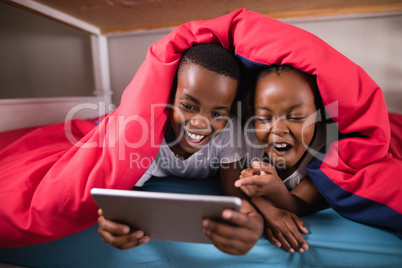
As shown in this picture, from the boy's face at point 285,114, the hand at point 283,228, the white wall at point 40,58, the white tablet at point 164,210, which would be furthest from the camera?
the white wall at point 40,58

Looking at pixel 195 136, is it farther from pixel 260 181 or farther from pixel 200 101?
pixel 260 181

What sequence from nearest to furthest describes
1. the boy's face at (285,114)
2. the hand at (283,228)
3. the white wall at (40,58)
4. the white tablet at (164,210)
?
1. the white tablet at (164,210)
2. the hand at (283,228)
3. the boy's face at (285,114)
4. the white wall at (40,58)

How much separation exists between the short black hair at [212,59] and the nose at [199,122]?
0.13 meters

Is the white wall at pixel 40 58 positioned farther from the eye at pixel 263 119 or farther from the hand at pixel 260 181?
the hand at pixel 260 181

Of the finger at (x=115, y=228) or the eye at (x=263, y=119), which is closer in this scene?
the finger at (x=115, y=228)

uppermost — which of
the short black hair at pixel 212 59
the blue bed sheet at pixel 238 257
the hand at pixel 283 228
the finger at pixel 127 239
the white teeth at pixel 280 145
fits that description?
the short black hair at pixel 212 59

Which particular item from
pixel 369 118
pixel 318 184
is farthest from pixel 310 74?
pixel 318 184

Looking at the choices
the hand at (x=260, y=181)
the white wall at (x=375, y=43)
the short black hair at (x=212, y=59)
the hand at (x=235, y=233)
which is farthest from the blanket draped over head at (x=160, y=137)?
the white wall at (x=375, y=43)

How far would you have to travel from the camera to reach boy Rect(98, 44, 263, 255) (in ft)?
1.36

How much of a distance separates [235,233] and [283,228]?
139 millimetres

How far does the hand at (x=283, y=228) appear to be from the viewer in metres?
0.45

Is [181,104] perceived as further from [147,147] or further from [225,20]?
[225,20]

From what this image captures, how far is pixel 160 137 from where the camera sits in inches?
25.7

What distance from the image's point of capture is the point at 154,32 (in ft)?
5.22
